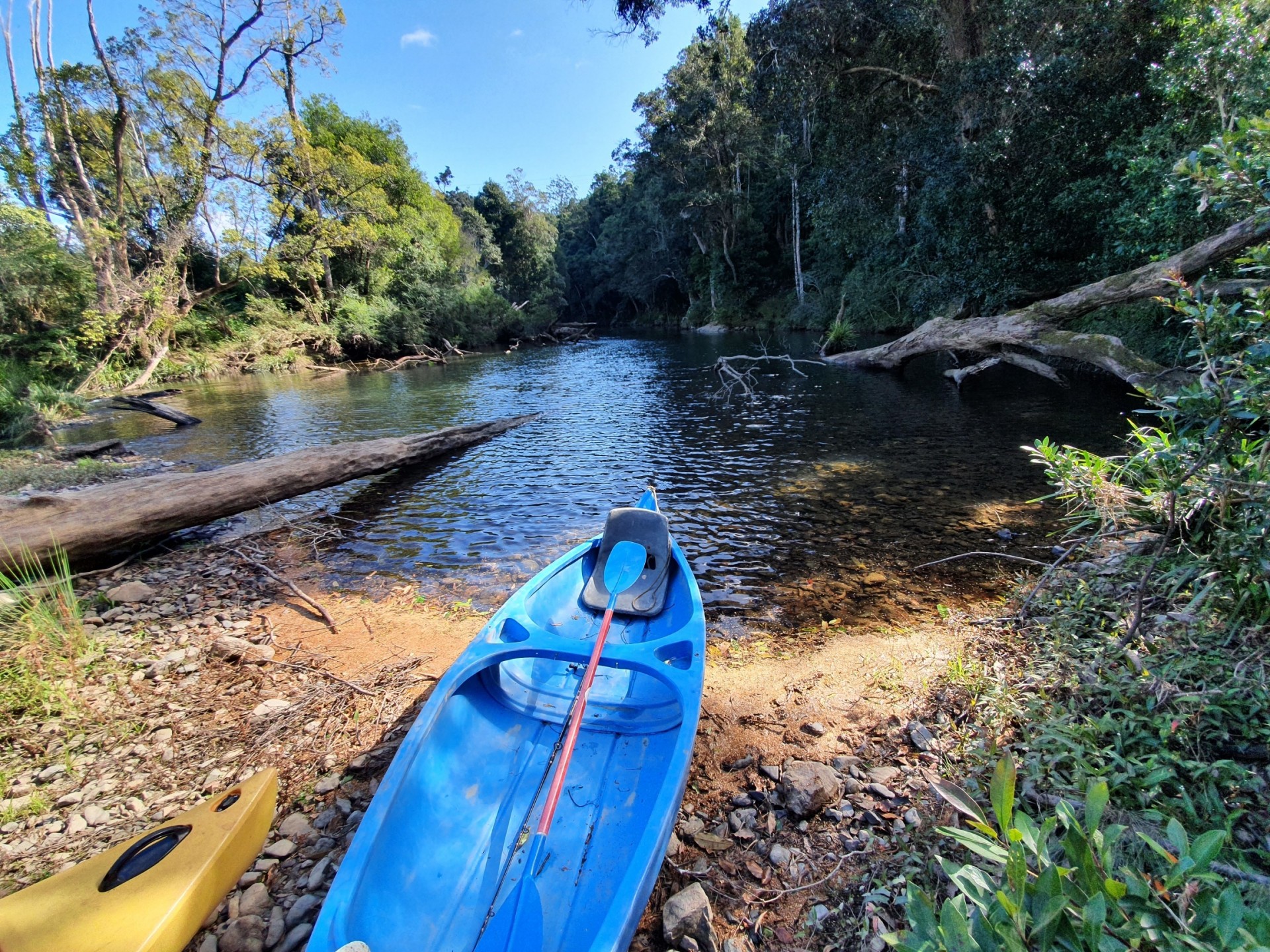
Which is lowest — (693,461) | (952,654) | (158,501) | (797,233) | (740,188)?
(952,654)

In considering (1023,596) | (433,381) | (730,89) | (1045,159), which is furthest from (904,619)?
(730,89)

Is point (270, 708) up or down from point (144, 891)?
down

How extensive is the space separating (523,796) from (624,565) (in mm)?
1922

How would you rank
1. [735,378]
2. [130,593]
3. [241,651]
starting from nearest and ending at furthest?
[241,651] < [130,593] < [735,378]

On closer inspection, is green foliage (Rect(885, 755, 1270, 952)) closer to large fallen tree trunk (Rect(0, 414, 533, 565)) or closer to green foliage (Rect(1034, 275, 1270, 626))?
green foliage (Rect(1034, 275, 1270, 626))

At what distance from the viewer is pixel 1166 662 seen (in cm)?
242

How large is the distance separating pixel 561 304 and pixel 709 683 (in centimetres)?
4420

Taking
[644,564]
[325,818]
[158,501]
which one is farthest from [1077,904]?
[158,501]

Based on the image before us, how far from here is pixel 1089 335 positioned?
8.52 metres

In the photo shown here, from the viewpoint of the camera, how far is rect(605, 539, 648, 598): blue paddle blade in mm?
3900

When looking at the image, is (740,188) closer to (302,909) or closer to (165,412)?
(165,412)

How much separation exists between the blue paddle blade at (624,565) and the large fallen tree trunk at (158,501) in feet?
14.4

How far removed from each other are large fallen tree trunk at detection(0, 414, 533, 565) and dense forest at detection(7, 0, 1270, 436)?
7.64 meters

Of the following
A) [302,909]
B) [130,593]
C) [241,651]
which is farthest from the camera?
[130,593]
